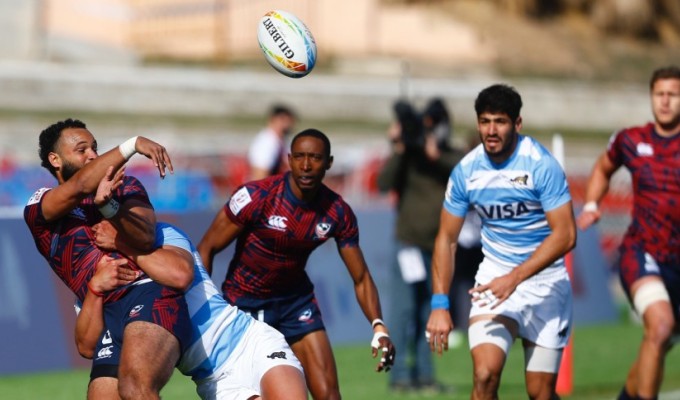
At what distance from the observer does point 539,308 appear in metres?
8.66

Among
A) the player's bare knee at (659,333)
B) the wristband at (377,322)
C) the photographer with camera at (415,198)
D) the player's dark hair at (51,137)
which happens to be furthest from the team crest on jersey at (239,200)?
the photographer with camera at (415,198)

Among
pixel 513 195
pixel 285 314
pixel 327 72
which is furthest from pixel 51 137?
pixel 327 72

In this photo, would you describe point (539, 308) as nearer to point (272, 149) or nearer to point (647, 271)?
point (647, 271)

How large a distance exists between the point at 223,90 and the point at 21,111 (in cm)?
436

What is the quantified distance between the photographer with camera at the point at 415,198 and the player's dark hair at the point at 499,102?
3705 millimetres

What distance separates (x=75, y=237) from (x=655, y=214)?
445 cm

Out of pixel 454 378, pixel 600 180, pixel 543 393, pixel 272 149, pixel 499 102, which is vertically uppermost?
pixel 499 102

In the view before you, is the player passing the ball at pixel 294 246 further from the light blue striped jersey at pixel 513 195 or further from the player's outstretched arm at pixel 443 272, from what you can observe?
the light blue striped jersey at pixel 513 195

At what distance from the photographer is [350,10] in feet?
101

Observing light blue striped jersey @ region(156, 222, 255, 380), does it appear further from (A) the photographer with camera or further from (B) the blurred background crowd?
(B) the blurred background crowd

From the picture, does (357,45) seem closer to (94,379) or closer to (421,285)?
(421,285)

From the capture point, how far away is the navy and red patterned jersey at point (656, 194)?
960cm

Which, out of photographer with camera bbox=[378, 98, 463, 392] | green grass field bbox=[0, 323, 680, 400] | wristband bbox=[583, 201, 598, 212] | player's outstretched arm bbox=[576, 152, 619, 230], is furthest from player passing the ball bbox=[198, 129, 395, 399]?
photographer with camera bbox=[378, 98, 463, 392]

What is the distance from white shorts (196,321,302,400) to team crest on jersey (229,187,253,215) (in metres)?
0.96
